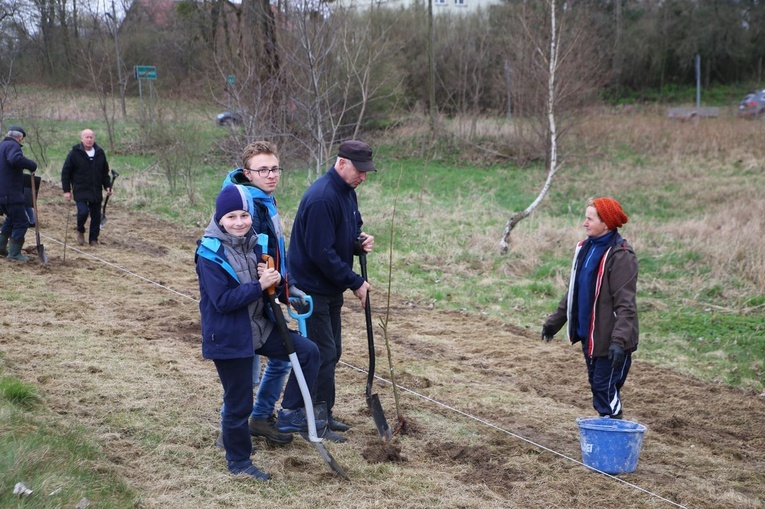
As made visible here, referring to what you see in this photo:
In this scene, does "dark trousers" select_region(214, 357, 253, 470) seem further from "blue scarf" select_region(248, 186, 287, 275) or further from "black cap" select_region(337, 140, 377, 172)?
"black cap" select_region(337, 140, 377, 172)

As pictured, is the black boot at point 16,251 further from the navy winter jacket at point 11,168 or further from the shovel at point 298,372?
the shovel at point 298,372

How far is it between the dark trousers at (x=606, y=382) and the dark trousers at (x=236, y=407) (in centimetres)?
248

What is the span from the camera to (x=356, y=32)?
17.9m

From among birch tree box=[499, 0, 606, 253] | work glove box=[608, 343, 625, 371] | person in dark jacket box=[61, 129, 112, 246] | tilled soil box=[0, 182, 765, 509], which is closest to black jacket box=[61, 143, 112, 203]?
person in dark jacket box=[61, 129, 112, 246]

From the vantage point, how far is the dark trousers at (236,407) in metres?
4.56

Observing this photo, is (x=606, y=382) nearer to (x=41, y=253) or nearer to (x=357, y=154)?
(x=357, y=154)

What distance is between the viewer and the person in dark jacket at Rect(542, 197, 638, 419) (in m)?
5.40

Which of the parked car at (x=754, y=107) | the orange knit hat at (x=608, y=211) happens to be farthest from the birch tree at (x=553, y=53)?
the parked car at (x=754, y=107)

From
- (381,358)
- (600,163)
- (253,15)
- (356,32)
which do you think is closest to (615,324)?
(381,358)

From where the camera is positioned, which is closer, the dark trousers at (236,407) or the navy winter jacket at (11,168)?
the dark trousers at (236,407)

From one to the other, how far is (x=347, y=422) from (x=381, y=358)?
2165 millimetres

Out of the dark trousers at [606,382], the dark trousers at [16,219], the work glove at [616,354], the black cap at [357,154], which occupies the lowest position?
the dark trousers at [606,382]

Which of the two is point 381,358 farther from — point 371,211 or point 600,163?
point 600,163

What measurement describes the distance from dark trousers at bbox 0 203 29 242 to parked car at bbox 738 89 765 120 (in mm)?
28614
